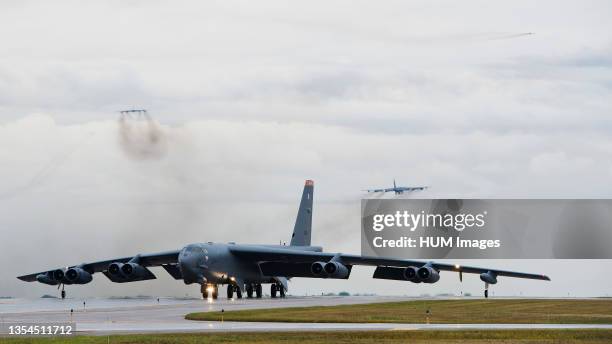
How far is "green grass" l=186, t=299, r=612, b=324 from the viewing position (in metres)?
Result: 59.2

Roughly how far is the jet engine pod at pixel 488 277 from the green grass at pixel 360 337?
132 ft

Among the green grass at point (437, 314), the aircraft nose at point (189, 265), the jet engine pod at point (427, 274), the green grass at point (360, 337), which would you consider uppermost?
the aircraft nose at point (189, 265)

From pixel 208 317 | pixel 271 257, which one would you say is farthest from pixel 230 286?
pixel 208 317

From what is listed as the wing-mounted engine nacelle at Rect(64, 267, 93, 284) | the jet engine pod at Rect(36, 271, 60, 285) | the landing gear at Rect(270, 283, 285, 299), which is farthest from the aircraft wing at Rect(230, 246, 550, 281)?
the jet engine pod at Rect(36, 271, 60, 285)

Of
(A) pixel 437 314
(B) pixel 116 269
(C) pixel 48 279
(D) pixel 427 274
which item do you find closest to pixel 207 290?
(B) pixel 116 269

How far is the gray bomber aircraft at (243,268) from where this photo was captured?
8688cm

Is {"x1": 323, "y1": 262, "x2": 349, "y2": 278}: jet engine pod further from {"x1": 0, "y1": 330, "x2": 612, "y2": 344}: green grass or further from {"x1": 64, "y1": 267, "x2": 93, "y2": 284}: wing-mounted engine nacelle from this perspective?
{"x1": 0, "y1": 330, "x2": 612, "y2": 344}: green grass

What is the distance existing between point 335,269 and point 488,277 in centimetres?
1263

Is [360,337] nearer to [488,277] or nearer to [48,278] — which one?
[488,277]

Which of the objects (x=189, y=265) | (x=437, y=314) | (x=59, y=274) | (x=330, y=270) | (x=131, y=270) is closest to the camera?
(x=437, y=314)

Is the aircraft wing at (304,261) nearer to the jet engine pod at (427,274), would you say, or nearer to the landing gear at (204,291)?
the jet engine pod at (427,274)

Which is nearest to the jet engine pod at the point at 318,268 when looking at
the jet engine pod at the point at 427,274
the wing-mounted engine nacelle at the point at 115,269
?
the jet engine pod at the point at 427,274

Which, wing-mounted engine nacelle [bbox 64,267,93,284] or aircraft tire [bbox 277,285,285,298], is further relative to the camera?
aircraft tire [bbox 277,285,285,298]

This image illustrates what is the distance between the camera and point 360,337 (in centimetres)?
4447
